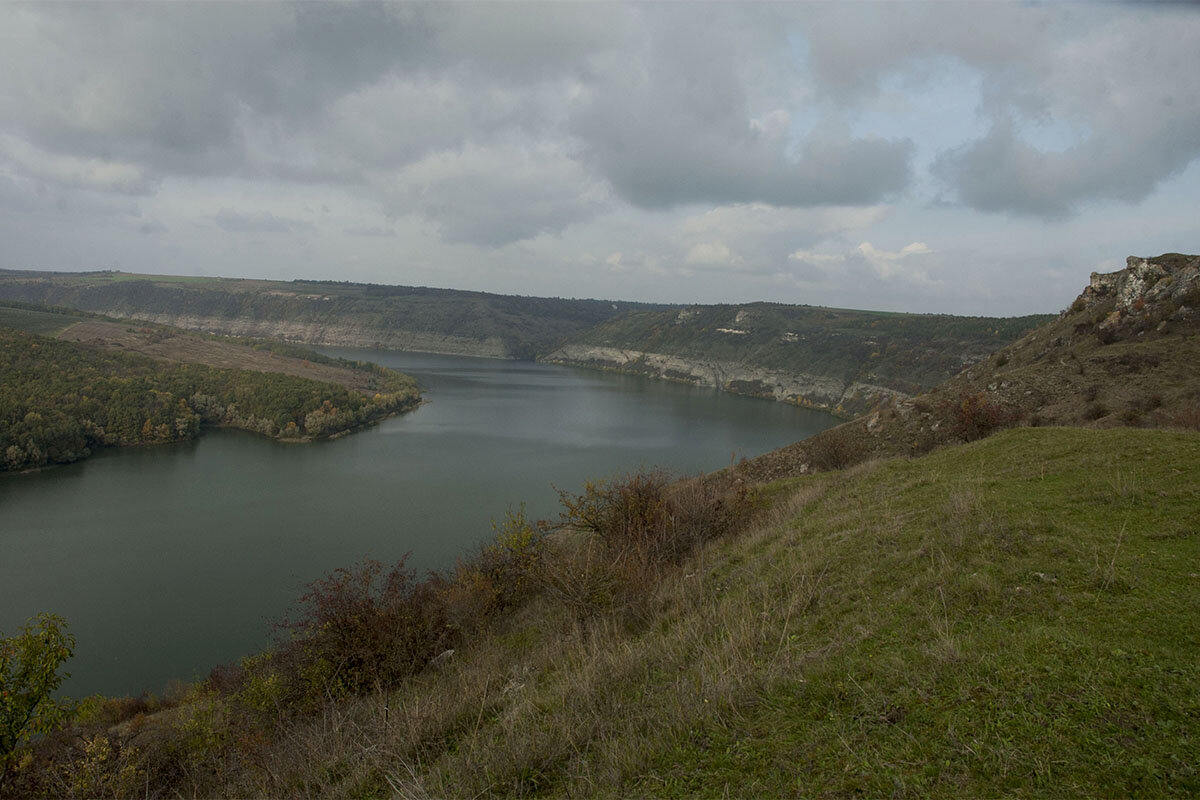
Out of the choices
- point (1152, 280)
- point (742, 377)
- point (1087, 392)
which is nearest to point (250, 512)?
point (1087, 392)

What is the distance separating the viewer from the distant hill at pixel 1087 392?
1689cm

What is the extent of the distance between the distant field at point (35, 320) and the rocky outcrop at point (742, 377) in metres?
95.3

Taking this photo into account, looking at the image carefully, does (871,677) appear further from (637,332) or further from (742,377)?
(637,332)

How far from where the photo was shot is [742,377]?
10438 centimetres

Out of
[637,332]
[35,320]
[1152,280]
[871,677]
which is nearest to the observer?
[871,677]

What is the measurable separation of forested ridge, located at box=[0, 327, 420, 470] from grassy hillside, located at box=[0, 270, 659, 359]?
94.7 m

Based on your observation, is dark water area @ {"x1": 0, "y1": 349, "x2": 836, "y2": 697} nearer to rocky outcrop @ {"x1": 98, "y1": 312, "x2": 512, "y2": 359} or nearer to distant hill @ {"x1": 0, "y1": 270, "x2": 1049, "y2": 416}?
distant hill @ {"x1": 0, "y1": 270, "x2": 1049, "y2": 416}

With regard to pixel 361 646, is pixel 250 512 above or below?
below

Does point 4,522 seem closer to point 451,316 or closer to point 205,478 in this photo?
point 205,478

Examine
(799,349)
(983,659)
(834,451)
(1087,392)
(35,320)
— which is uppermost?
(799,349)

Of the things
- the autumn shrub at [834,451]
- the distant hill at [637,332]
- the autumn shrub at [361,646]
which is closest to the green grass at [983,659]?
the autumn shrub at [361,646]

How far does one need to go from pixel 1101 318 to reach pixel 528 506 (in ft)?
103

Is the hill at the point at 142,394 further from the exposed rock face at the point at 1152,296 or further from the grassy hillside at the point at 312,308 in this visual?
the grassy hillside at the point at 312,308

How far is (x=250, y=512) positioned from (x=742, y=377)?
87385 mm
